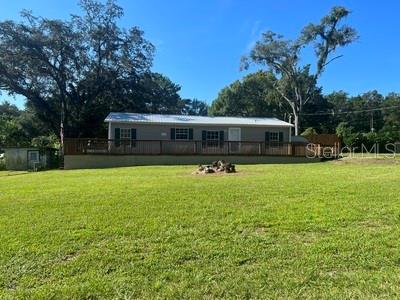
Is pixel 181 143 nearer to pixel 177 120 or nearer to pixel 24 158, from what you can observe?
pixel 177 120

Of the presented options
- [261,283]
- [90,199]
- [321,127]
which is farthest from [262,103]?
[261,283]

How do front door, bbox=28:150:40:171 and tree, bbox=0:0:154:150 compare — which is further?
tree, bbox=0:0:154:150

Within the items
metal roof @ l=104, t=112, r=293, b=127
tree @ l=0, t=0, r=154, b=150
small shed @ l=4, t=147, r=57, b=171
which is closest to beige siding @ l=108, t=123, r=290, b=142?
metal roof @ l=104, t=112, r=293, b=127

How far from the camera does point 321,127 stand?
54875 mm

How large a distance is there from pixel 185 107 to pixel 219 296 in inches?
2384

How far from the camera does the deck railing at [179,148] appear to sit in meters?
21.7

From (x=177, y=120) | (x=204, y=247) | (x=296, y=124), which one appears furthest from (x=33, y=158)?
(x=296, y=124)

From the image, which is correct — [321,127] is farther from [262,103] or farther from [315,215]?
[315,215]

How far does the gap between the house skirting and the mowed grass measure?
45.2 feet

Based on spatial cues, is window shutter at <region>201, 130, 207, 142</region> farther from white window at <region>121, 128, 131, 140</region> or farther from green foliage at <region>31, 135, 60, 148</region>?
green foliage at <region>31, 135, 60, 148</region>

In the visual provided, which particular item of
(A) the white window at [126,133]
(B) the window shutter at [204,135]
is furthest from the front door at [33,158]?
(B) the window shutter at [204,135]

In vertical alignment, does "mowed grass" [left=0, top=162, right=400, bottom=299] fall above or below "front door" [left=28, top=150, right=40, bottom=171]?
below

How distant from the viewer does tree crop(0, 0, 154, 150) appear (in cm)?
2955

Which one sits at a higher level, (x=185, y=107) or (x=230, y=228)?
(x=185, y=107)
